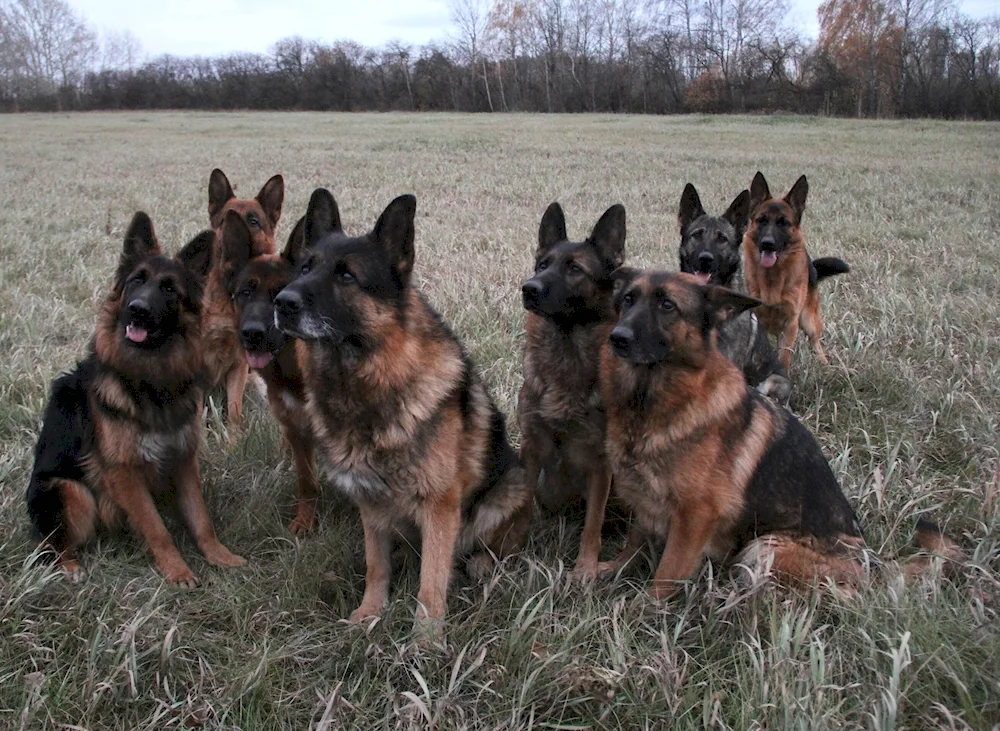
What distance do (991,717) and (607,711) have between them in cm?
112

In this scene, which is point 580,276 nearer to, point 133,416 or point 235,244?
point 235,244

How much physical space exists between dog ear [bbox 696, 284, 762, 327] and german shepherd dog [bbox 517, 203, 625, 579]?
1.62 ft

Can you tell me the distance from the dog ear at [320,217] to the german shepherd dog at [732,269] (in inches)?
98.5

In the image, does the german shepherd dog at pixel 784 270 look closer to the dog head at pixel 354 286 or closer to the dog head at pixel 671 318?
the dog head at pixel 671 318

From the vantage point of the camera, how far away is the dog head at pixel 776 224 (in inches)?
225

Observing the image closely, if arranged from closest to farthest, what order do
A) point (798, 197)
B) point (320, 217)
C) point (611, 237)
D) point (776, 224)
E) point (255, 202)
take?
point (320, 217) → point (611, 237) → point (255, 202) → point (776, 224) → point (798, 197)

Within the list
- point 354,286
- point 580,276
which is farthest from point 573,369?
point 354,286

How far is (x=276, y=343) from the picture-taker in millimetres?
3139

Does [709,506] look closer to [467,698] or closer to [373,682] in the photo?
[467,698]

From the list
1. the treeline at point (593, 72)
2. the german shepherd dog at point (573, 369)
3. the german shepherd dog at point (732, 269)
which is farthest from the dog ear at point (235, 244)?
the treeline at point (593, 72)

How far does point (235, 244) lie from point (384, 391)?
4.42ft

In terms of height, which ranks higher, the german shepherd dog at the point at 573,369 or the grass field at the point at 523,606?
the german shepherd dog at the point at 573,369

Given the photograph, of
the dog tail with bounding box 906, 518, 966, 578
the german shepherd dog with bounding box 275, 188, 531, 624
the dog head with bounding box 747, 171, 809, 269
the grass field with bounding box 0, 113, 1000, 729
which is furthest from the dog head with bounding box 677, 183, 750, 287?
the german shepherd dog with bounding box 275, 188, 531, 624

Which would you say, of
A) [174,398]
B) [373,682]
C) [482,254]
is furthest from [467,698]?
[482,254]
